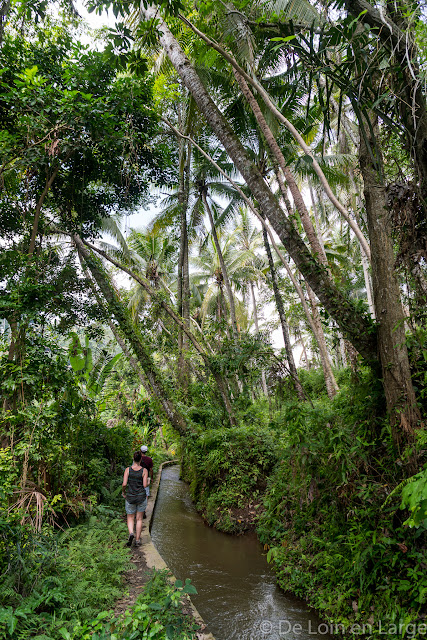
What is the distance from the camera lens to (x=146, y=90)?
752cm

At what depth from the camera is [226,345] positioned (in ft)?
27.0

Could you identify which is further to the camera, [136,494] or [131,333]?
[131,333]

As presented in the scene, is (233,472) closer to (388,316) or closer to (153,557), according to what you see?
(153,557)

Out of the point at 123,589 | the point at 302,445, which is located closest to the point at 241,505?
the point at 302,445

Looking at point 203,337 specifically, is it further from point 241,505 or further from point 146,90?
point 146,90

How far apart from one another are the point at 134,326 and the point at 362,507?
744 cm

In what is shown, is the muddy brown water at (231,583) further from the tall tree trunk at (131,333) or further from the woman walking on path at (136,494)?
the tall tree trunk at (131,333)

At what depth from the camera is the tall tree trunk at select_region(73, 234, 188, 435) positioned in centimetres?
1008

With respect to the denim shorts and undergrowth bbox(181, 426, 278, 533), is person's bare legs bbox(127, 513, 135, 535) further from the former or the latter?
undergrowth bbox(181, 426, 278, 533)

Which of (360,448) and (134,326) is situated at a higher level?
(134,326)

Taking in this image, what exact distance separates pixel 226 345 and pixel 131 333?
10.3ft

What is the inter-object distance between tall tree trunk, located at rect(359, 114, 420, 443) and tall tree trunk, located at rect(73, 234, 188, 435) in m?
7.02

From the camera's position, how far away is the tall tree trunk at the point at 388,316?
4.24 m

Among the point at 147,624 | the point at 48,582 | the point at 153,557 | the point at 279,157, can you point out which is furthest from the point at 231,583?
the point at 279,157
